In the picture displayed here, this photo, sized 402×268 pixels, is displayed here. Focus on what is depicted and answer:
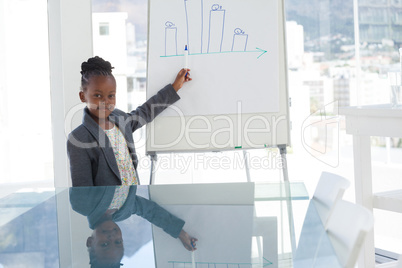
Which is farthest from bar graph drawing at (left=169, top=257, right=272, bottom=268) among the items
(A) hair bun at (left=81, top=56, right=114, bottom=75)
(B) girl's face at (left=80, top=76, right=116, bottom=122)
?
(A) hair bun at (left=81, top=56, right=114, bottom=75)

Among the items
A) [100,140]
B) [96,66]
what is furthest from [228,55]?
[100,140]

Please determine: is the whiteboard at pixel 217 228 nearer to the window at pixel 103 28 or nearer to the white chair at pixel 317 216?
the white chair at pixel 317 216

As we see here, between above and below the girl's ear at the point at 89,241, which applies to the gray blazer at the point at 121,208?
above

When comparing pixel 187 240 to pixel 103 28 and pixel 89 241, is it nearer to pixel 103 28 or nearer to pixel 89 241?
pixel 89 241

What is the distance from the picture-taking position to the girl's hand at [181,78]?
2500 mm

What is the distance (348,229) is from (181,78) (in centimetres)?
161

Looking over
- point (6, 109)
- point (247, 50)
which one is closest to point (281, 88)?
point (247, 50)

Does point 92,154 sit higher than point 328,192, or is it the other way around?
point 92,154

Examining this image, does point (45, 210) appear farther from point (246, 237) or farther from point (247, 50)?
point (247, 50)

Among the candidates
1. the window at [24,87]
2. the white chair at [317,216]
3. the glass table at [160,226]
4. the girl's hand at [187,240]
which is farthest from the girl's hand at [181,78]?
the girl's hand at [187,240]

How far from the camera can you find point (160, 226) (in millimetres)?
1300

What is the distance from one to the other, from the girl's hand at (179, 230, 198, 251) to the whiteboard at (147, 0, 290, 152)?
1.32m

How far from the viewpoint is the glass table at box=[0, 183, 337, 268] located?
1.06 metres

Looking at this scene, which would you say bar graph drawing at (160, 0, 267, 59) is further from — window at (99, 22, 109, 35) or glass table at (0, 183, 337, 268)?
glass table at (0, 183, 337, 268)
